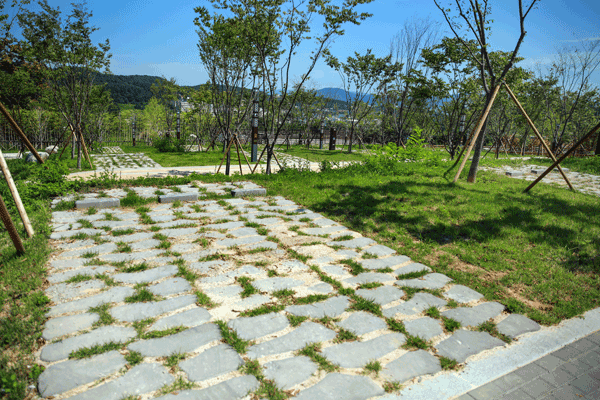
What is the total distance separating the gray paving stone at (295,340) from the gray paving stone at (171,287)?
94 cm

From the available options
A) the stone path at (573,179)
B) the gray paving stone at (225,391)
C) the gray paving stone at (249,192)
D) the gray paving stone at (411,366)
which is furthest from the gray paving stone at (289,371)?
the stone path at (573,179)

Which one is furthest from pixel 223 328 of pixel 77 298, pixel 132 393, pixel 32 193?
pixel 32 193

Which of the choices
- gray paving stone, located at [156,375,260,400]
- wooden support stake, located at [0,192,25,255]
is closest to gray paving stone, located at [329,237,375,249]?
gray paving stone, located at [156,375,260,400]

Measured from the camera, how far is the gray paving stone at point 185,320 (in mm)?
2279

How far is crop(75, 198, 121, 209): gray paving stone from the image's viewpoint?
4863 mm

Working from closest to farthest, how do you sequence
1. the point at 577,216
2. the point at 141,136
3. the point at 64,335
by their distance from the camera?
the point at 64,335 → the point at 577,216 → the point at 141,136

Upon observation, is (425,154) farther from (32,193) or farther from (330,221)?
(32,193)

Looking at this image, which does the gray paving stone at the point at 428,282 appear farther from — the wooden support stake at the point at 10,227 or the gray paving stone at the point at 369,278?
the wooden support stake at the point at 10,227

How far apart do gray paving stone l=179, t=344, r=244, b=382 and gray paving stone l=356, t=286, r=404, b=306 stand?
1230mm

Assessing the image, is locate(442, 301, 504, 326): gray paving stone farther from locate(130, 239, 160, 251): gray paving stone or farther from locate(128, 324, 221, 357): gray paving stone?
locate(130, 239, 160, 251): gray paving stone

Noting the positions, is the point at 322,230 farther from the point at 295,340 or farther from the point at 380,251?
the point at 295,340

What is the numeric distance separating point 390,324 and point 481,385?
659 millimetres

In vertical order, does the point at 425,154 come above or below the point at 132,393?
above

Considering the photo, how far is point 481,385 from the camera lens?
1.96 meters
